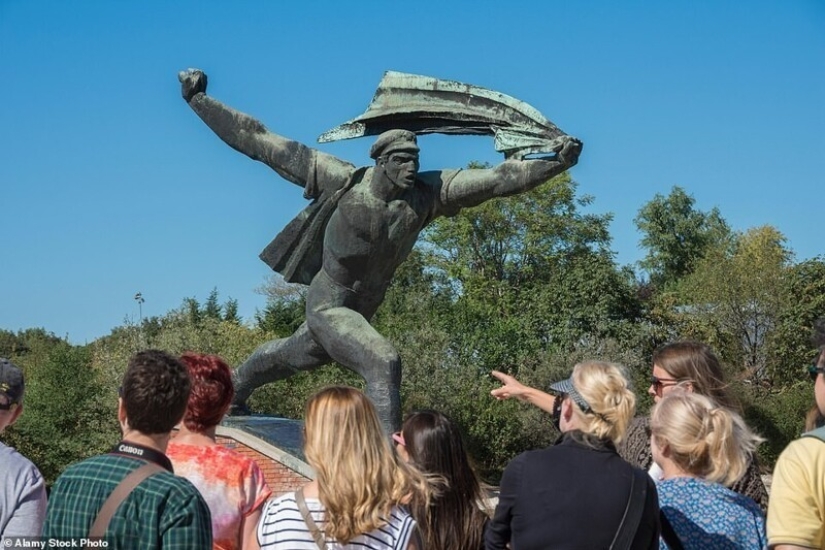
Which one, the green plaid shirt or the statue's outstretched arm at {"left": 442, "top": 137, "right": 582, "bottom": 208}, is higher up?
the statue's outstretched arm at {"left": 442, "top": 137, "right": 582, "bottom": 208}

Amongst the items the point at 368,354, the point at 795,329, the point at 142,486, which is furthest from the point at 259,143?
the point at 795,329

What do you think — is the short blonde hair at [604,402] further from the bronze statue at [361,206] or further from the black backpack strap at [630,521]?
the bronze statue at [361,206]

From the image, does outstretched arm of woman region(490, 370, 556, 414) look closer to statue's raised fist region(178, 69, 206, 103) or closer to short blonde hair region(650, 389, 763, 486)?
short blonde hair region(650, 389, 763, 486)

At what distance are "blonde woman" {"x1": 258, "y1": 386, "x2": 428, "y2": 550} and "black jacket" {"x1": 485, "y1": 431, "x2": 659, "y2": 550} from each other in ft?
1.19

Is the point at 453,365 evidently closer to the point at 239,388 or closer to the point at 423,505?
the point at 239,388

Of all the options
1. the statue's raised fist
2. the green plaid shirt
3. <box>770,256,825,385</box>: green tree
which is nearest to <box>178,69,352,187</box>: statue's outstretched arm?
the statue's raised fist

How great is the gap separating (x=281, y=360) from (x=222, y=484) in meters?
5.14

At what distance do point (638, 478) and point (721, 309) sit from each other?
34189mm

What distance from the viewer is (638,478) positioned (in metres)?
3.51

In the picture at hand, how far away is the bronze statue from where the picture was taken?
791cm

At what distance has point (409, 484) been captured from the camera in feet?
11.7

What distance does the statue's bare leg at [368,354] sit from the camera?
25.8ft

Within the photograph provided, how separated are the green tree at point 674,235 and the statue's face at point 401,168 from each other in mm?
47197

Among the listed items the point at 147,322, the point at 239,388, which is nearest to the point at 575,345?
the point at 147,322
